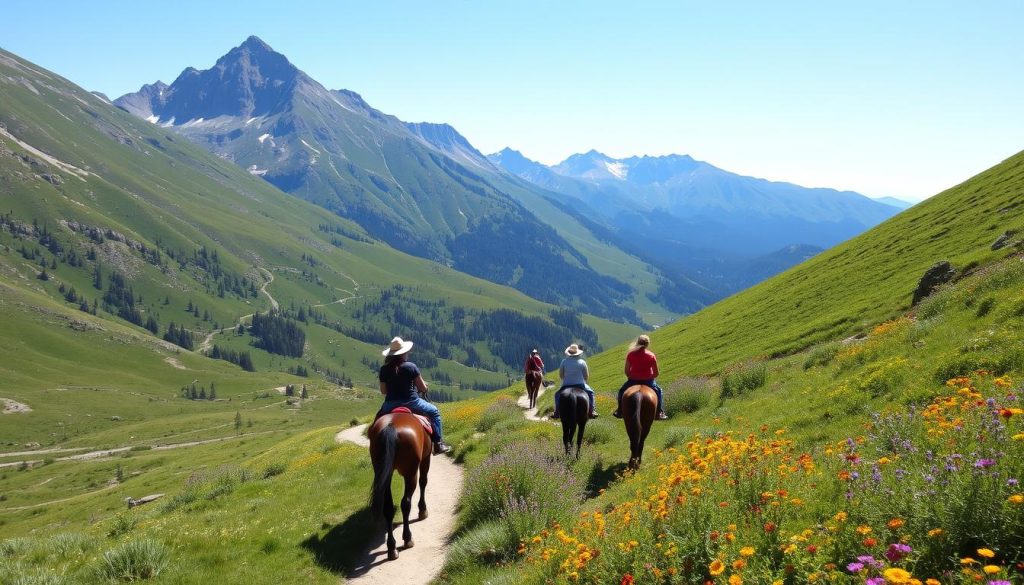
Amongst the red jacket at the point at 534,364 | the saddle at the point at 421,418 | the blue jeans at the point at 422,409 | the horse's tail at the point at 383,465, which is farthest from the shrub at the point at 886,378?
the red jacket at the point at 534,364

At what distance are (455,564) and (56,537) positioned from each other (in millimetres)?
11436

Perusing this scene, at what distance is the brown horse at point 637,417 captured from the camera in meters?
15.8

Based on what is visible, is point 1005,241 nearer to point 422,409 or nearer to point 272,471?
point 422,409

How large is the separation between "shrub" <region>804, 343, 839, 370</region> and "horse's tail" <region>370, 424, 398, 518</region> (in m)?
19.9

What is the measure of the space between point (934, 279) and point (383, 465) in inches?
1210

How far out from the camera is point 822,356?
2464 cm

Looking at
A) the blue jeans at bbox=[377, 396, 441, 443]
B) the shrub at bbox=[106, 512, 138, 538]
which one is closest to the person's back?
the blue jeans at bbox=[377, 396, 441, 443]

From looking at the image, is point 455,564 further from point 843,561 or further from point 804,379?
point 804,379

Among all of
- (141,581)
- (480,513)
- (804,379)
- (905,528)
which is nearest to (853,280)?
(804,379)

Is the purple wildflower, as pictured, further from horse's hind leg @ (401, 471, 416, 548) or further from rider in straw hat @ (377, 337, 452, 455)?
rider in straw hat @ (377, 337, 452, 455)

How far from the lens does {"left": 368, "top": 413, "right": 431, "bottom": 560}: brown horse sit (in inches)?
509

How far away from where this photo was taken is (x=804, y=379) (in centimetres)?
2198

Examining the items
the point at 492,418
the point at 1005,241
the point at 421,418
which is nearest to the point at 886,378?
the point at 421,418

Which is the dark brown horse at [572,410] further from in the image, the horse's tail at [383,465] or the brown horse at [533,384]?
the brown horse at [533,384]
